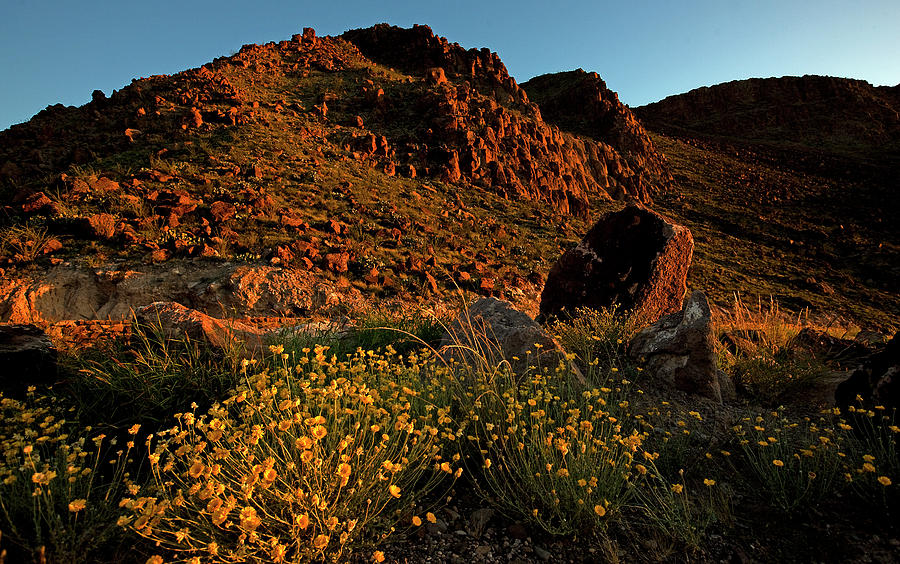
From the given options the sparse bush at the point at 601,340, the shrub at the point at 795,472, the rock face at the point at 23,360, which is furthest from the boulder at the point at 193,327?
the shrub at the point at 795,472

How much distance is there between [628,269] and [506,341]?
13.6ft

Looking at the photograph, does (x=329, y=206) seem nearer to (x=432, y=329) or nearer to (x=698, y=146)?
(x=432, y=329)

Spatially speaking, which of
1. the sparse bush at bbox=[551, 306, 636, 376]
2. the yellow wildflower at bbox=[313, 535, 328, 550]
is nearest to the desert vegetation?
the yellow wildflower at bbox=[313, 535, 328, 550]

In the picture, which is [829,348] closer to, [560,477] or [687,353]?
[687,353]

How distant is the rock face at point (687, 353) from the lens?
4.37m

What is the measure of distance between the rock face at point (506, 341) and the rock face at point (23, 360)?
3177mm

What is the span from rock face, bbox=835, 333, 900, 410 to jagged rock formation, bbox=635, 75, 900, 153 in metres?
60.4

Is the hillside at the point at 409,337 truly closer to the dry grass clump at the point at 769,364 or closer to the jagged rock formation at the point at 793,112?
the dry grass clump at the point at 769,364

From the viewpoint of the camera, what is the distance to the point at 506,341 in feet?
15.1

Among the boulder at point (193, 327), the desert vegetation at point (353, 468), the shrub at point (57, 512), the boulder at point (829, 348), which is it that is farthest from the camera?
the boulder at point (829, 348)

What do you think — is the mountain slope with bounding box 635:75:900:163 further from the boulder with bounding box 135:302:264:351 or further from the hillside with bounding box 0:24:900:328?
the boulder with bounding box 135:302:264:351

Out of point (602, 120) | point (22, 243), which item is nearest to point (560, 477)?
point (22, 243)

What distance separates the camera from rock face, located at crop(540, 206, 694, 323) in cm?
751

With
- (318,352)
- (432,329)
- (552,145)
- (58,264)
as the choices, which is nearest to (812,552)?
(318,352)
